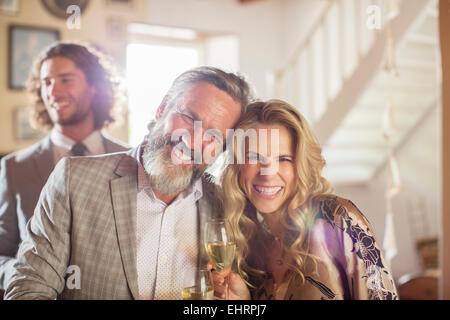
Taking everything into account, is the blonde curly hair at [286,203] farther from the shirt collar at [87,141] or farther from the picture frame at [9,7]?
the picture frame at [9,7]

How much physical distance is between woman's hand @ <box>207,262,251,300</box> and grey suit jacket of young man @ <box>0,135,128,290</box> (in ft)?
1.86

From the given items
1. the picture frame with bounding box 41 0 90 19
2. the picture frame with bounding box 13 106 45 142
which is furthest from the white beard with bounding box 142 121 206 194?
the picture frame with bounding box 41 0 90 19

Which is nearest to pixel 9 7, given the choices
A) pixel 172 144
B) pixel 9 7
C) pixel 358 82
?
pixel 9 7

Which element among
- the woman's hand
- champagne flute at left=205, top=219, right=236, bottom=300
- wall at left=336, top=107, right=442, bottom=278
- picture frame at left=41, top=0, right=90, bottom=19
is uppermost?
picture frame at left=41, top=0, right=90, bottom=19

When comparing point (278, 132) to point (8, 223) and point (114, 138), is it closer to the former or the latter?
point (114, 138)

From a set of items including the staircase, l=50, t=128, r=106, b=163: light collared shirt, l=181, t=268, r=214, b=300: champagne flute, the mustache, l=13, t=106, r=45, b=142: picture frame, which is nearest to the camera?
l=181, t=268, r=214, b=300: champagne flute

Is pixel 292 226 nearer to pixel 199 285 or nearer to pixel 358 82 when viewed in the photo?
pixel 199 285

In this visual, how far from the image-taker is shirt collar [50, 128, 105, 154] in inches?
51.5

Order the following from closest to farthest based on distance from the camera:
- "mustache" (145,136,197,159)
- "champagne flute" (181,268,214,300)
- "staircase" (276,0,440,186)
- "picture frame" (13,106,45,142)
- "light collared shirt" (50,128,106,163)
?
"champagne flute" (181,268,214,300) < "mustache" (145,136,197,159) < "light collared shirt" (50,128,106,163) < "picture frame" (13,106,45,142) < "staircase" (276,0,440,186)

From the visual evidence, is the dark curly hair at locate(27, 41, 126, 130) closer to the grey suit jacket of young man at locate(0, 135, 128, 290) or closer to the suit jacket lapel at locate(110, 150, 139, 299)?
the grey suit jacket of young man at locate(0, 135, 128, 290)

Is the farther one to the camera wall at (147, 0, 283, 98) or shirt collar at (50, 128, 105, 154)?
wall at (147, 0, 283, 98)

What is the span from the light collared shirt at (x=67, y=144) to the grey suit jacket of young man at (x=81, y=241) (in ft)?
0.39

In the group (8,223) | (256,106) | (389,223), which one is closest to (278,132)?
(256,106)
